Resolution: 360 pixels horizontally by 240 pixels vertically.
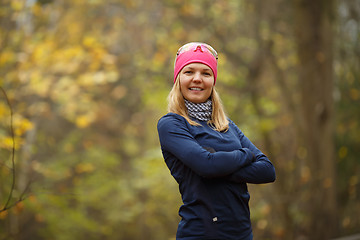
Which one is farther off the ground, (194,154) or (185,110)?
(185,110)

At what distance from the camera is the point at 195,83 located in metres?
2.29

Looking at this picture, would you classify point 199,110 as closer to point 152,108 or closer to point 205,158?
point 205,158

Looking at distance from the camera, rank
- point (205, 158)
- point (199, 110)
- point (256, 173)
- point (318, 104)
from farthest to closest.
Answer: point (318, 104) → point (199, 110) → point (256, 173) → point (205, 158)

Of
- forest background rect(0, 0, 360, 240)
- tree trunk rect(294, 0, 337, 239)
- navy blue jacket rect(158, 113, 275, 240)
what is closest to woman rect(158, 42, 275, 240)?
navy blue jacket rect(158, 113, 275, 240)

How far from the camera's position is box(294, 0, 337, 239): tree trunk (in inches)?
266

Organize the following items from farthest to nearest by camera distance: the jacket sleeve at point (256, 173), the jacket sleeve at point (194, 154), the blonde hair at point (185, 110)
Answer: the blonde hair at point (185, 110) → the jacket sleeve at point (256, 173) → the jacket sleeve at point (194, 154)

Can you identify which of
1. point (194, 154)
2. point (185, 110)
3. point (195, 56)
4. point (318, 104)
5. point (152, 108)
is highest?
point (152, 108)

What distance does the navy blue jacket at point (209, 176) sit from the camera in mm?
2057

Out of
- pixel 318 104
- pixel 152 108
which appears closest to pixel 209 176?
pixel 318 104

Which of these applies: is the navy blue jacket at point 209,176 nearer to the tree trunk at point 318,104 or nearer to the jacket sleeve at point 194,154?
the jacket sleeve at point 194,154

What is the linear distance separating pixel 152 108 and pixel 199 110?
33.3 feet

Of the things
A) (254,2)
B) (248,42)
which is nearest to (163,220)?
(248,42)

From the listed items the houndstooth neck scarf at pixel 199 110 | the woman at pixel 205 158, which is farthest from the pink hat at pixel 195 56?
the houndstooth neck scarf at pixel 199 110

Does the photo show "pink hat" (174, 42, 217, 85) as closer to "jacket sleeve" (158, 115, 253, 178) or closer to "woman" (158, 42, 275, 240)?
"woman" (158, 42, 275, 240)
